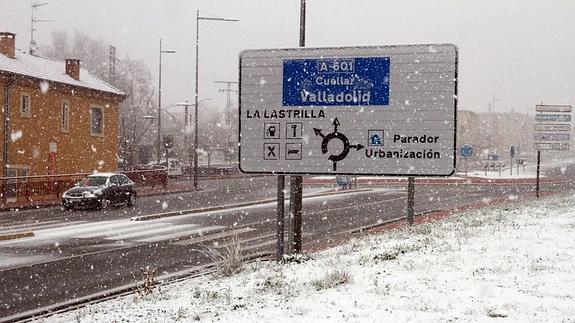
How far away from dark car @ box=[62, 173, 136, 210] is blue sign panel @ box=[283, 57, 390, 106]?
1748 cm

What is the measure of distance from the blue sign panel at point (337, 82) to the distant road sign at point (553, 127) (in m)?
19.9

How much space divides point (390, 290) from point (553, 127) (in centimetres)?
2228

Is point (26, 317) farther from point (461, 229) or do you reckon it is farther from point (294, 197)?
point (461, 229)

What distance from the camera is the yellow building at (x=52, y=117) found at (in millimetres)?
30703

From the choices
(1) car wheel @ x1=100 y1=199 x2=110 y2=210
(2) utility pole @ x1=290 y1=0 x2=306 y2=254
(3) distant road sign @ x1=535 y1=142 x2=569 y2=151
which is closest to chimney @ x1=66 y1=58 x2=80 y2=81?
(1) car wheel @ x1=100 y1=199 x2=110 y2=210

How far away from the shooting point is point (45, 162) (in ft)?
110

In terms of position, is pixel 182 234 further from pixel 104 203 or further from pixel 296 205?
pixel 104 203

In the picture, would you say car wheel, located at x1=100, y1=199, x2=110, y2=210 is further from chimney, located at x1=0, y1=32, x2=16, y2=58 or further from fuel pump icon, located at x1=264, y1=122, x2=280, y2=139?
fuel pump icon, located at x1=264, y1=122, x2=280, y2=139

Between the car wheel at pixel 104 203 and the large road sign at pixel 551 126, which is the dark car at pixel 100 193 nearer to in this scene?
the car wheel at pixel 104 203

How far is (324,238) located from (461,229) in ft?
12.5

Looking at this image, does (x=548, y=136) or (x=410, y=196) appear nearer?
(x=410, y=196)

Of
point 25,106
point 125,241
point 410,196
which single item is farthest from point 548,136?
point 25,106

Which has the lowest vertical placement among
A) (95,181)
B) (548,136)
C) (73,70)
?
(95,181)

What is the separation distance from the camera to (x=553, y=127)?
2669cm
